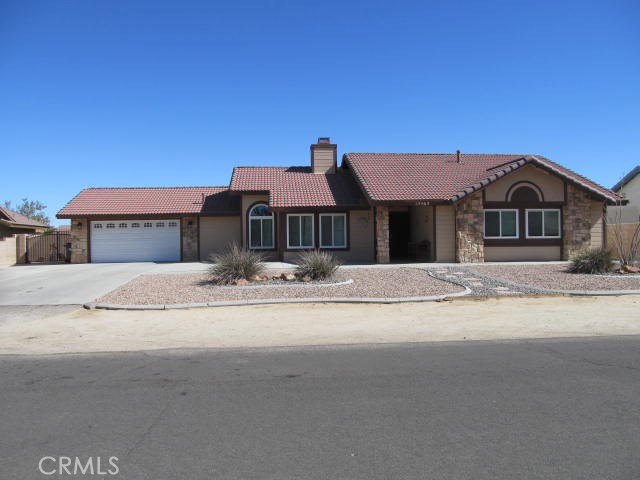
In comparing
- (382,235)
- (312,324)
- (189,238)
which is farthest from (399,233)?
(312,324)

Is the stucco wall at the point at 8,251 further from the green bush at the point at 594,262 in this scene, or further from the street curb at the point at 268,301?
the green bush at the point at 594,262

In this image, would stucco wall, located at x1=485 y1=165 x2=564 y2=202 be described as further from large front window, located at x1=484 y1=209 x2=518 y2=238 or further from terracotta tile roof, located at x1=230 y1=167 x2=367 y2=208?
terracotta tile roof, located at x1=230 y1=167 x2=367 y2=208

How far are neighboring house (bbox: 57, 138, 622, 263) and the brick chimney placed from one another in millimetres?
53

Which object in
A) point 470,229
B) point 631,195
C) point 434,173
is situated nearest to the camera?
point 470,229

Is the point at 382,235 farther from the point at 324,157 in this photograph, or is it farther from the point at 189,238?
the point at 189,238

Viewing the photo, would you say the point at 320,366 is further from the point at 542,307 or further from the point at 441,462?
the point at 542,307

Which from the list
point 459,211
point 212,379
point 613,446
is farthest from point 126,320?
point 459,211

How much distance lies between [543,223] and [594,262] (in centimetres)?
528

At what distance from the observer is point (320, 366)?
22.1 ft

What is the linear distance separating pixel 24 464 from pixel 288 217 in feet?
61.5

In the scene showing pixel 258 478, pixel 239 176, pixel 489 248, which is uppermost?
pixel 239 176

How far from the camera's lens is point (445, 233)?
2059 centimetres

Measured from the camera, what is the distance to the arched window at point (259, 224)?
78.3ft

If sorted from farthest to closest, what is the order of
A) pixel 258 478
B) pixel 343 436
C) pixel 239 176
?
pixel 239 176 → pixel 343 436 → pixel 258 478
